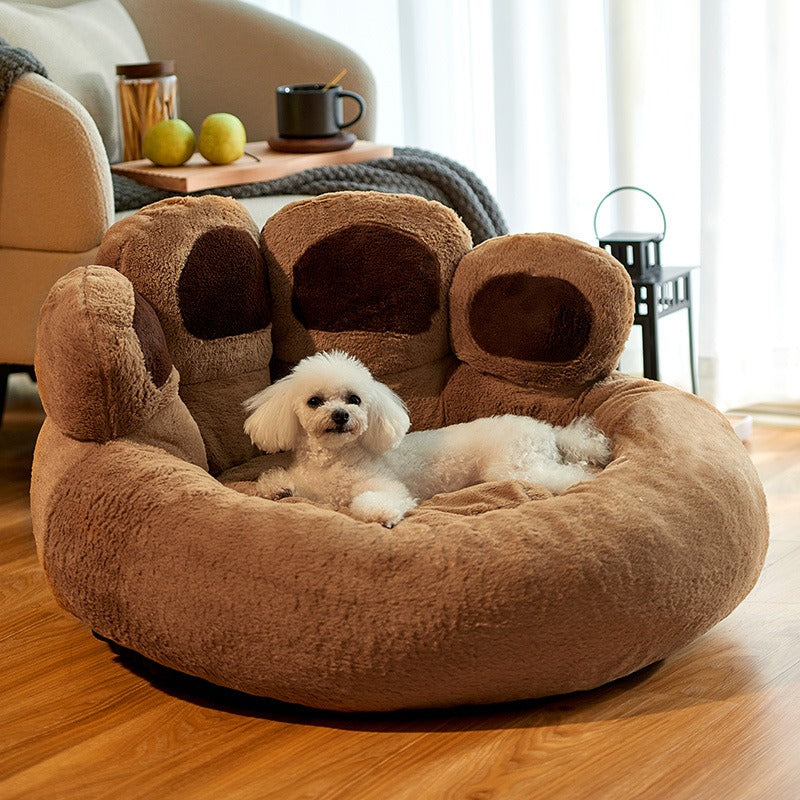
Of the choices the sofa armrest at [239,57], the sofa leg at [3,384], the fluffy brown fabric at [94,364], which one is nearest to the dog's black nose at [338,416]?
the fluffy brown fabric at [94,364]

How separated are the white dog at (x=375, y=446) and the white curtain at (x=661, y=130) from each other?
3.40ft

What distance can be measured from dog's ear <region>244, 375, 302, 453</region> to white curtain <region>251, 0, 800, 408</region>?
54.4 inches

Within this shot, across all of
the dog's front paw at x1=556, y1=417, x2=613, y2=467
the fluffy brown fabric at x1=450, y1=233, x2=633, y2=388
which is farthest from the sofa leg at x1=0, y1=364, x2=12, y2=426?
the dog's front paw at x1=556, y1=417, x2=613, y2=467

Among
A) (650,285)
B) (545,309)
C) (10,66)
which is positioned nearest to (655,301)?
(650,285)

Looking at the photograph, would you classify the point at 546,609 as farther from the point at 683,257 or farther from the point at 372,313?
the point at 683,257

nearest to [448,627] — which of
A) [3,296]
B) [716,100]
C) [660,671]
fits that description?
[660,671]

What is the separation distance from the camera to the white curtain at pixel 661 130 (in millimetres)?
2686

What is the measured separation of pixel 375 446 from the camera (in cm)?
179

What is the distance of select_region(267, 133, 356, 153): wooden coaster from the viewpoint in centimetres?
269

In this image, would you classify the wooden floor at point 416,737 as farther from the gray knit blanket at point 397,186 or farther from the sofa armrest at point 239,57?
the sofa armrest at point 239,57

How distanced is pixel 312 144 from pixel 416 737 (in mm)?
1577

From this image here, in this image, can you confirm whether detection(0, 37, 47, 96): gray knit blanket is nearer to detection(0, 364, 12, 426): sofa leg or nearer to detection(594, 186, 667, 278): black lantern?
detection(0, 364, 12, 426): sofa leg

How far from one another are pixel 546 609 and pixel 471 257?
84 cm

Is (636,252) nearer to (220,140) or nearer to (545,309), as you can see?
(545,309)
